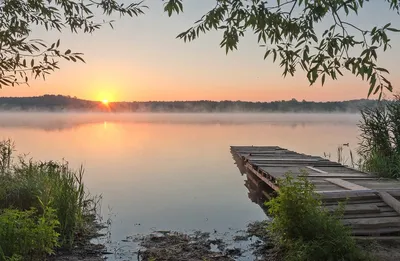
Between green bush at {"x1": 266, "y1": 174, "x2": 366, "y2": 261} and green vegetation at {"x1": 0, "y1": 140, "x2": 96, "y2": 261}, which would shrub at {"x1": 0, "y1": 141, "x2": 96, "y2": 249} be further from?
green bush at {"x1": 266, "y1": 174, "x2": 366, "y2": 261}

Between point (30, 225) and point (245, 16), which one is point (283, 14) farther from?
point (30, 225)

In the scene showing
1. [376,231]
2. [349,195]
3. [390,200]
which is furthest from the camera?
[349,195]

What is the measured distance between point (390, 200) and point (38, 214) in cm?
501

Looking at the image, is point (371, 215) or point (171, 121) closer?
point (371, 215)

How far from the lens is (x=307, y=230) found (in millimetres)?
4312

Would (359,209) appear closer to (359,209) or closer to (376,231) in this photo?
(359,209)

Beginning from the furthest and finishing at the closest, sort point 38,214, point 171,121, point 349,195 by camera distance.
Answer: point 171,121, point 38,214, point 349,195

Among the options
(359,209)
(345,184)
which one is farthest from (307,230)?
(345,184)

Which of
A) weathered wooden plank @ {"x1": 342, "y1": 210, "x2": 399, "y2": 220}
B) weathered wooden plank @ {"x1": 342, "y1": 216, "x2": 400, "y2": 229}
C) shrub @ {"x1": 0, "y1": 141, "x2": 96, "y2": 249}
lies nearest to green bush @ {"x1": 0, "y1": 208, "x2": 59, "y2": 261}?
shrub @ {"x1": 0, "y1": 141, "x2": 96, "y2": 249}

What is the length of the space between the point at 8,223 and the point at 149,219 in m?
4.70

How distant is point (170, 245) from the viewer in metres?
5.91

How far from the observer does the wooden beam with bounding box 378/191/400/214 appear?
5.40 meters

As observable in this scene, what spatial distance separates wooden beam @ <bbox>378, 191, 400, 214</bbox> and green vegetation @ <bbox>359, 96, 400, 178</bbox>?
298 centimetres

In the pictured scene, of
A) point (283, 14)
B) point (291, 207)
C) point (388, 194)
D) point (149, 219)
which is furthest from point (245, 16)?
point (149, 219)
